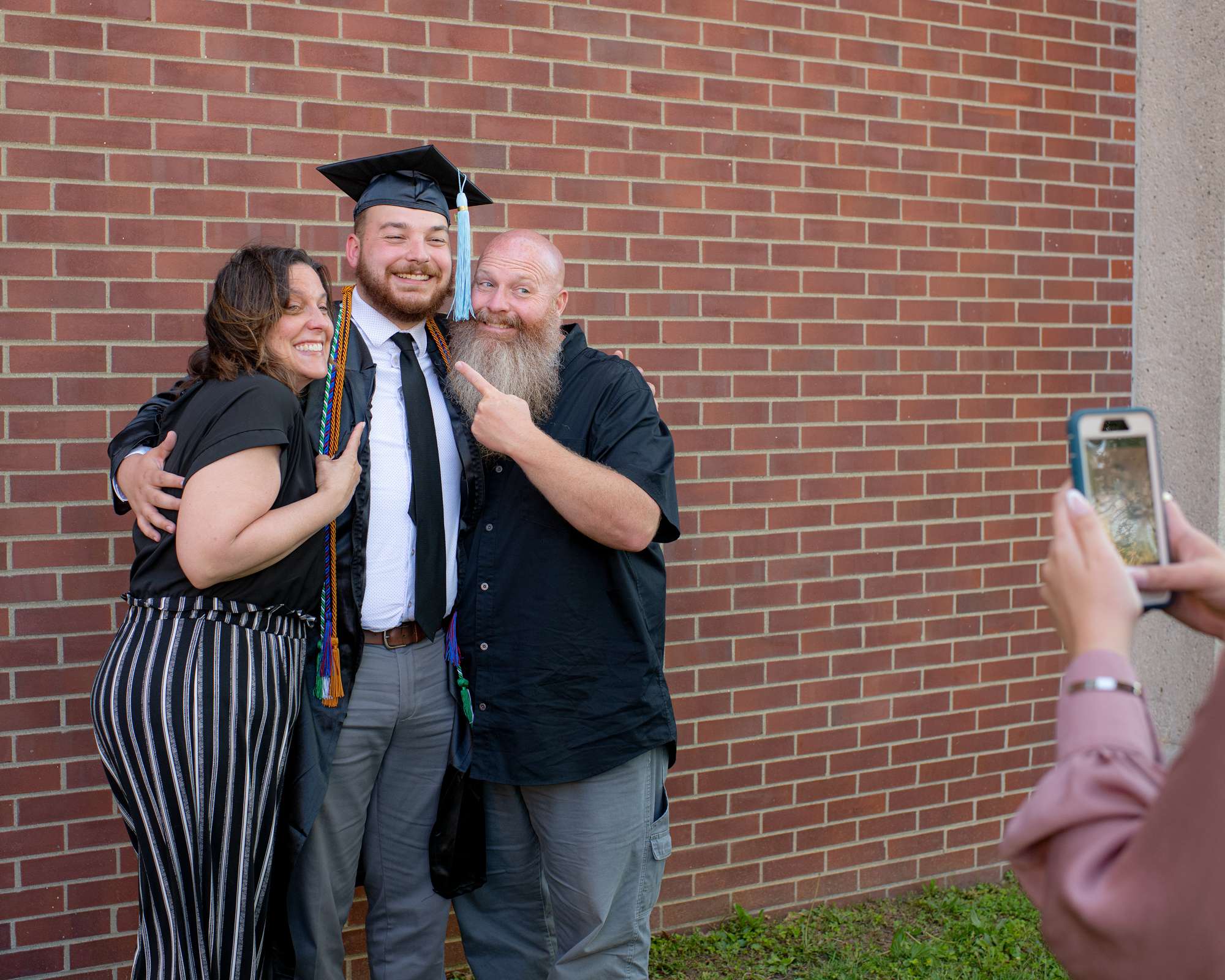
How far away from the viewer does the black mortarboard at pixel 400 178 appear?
3.19m

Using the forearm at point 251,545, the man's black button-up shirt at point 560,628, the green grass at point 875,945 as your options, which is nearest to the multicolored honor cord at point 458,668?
the man's black button-up shirt at point 560,628

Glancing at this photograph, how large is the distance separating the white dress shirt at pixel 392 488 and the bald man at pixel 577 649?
0.34 feet

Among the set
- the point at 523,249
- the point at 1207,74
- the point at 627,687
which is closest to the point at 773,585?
the point at 627,687

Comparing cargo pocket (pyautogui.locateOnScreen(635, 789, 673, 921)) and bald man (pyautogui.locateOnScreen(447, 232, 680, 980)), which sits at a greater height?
bald man (pyautogui.locateOnScreen(447, 232, 680, 980))

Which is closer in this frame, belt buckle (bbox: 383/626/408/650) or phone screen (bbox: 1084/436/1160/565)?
phone screen (bbox: 1084/436/1160/565)

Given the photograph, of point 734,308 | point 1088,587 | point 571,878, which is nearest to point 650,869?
point 571,878

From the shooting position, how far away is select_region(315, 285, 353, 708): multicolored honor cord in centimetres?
290

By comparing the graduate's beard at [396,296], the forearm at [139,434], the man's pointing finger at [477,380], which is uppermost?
the graduate's beard at [396,296]

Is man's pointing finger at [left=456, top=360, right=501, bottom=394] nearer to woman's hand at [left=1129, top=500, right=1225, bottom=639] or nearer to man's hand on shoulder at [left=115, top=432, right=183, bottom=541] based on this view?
man's hand on shoulder at [left=115, top=432, right=183, bottom=541]

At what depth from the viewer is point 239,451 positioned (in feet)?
8.46

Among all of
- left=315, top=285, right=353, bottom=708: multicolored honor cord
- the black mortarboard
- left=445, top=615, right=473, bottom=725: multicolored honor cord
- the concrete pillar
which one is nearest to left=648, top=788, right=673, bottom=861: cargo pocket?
left=445, top=615, right=473, bottom=725: multicolored honor cord

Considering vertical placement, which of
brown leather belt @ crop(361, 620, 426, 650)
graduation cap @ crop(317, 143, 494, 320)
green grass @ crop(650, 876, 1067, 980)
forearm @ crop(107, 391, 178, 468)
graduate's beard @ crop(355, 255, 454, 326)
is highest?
graduation cap @ crop(317, 143, 494, 320)

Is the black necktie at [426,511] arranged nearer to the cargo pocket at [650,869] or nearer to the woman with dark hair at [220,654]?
the woman with dark hair at [220,654]

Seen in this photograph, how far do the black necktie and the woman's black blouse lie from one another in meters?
0.32
